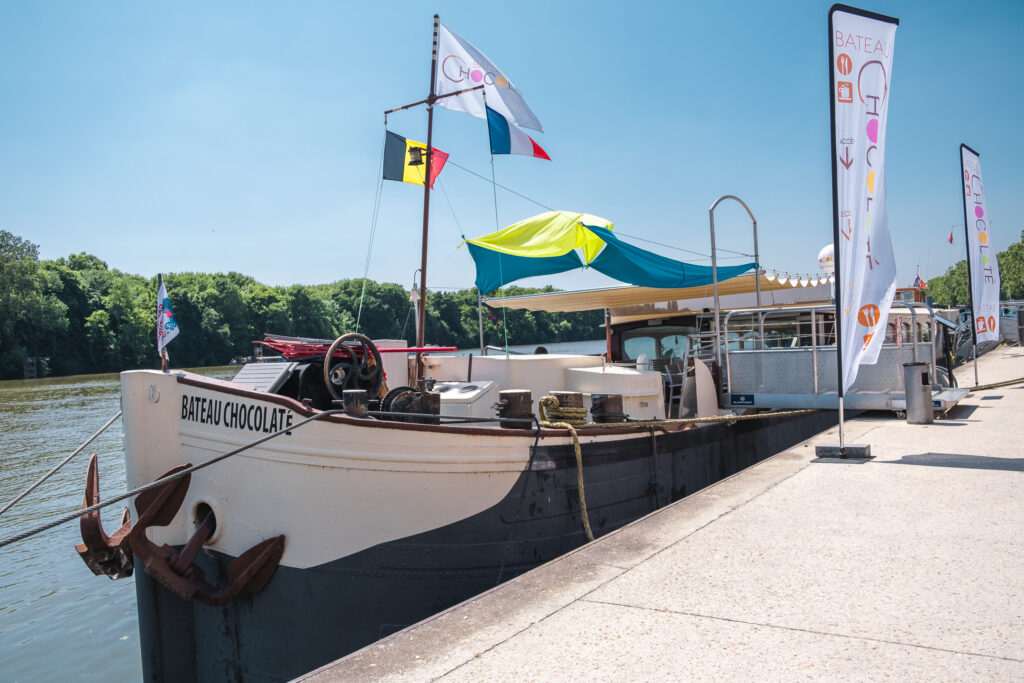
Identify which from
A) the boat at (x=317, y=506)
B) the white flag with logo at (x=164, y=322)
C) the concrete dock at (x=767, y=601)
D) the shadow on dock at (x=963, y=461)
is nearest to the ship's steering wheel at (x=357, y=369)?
the boat at (x=317, y=506)

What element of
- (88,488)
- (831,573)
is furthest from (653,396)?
(88,488)

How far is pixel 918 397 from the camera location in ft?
32.1

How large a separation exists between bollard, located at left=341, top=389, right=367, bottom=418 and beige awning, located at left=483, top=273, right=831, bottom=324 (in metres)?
6.94

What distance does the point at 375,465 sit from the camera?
5328 mm

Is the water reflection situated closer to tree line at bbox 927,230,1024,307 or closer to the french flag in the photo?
the french flag

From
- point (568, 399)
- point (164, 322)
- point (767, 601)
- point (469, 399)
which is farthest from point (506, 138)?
point (767, 601)

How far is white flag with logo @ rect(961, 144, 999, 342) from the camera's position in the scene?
1294 centimetres

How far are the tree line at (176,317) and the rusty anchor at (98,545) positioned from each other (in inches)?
1440

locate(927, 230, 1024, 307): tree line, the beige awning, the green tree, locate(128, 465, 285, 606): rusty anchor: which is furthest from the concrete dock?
the green tree

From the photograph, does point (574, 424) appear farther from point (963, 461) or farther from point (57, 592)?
point (57, 592)

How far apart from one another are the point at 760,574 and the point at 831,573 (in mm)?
416

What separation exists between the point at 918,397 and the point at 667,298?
472 centimetres

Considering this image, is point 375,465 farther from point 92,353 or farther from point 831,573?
point 92,353

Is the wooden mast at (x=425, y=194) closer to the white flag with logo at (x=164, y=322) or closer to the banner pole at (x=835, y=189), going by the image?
the white flag with logo at (x=164, y=322)
